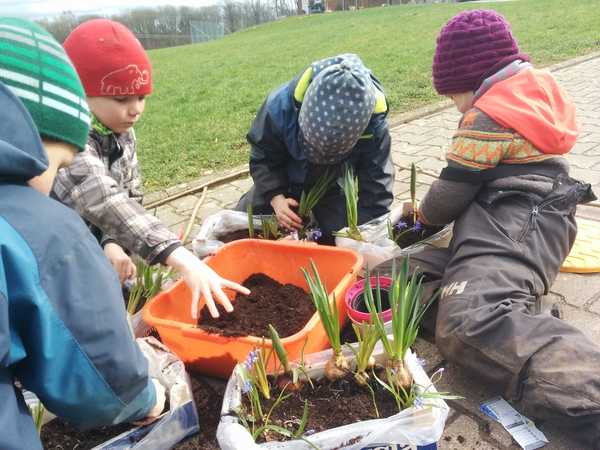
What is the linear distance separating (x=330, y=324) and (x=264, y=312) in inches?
20.3

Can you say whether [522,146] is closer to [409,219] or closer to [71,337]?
[409,219]

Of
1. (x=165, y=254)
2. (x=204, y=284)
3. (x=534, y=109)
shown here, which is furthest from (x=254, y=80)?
(x=204, y=284)

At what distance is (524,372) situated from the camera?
64.6 inches

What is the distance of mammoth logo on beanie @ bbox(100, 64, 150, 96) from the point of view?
78.5 inches

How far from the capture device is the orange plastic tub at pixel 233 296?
69.0 inches

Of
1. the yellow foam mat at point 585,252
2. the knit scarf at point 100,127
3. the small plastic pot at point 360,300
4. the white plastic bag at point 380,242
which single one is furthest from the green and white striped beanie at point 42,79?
the yellow foam mat at point 585,252

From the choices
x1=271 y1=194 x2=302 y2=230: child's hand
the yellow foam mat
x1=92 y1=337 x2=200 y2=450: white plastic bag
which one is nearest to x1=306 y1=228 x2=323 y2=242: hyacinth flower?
x1=271 y1=194 x2=302 y2=230: child's hand

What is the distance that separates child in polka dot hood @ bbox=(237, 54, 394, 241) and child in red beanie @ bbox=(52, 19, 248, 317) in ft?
2.28

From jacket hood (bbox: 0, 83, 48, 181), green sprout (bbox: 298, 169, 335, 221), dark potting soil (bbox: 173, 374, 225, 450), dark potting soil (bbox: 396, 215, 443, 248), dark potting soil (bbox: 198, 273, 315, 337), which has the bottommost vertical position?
dark potting soil (bbox: 173, 374, 225, 450)

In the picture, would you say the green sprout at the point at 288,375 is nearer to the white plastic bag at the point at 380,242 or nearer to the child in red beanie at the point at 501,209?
the child in red beanie at the point at 501,209

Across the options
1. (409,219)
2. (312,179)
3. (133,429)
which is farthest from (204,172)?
(133,429)

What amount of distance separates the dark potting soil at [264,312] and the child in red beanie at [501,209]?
0.51 meters

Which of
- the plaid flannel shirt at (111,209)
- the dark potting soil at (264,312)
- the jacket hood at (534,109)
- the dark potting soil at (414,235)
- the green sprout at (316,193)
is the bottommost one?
the dark potting soil at (264,312)

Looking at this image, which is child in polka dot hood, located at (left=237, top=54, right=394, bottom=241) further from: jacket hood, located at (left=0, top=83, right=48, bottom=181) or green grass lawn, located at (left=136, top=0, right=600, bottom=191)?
green grass lawn, located at (left=136, top=0, right=600, bottom=191)
